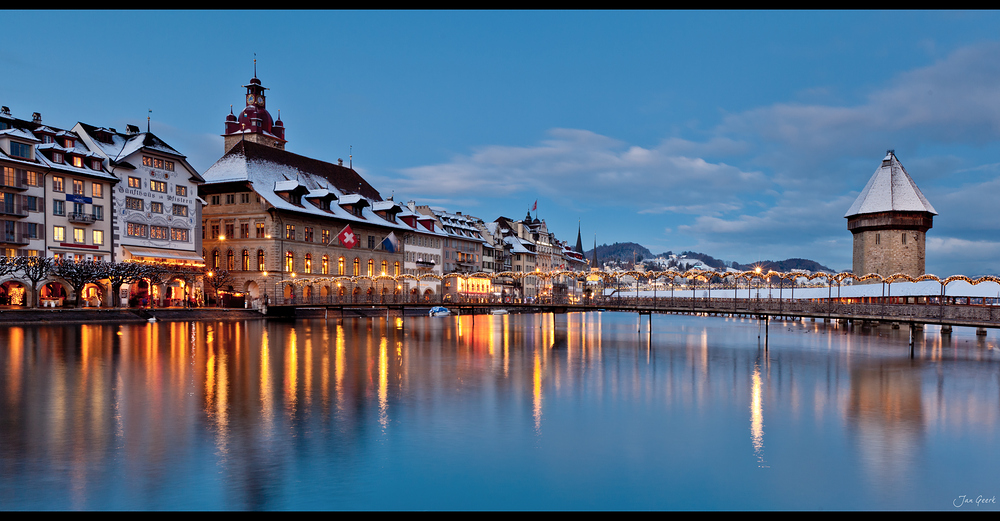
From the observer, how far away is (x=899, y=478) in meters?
17.0

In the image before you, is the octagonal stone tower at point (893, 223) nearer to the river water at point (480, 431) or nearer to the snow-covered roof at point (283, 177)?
the river water at point (480, 431)

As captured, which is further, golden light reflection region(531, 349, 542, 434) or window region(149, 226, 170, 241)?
window region(149, 226, 170, 241)

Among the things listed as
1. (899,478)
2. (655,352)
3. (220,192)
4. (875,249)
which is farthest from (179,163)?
(875,249)

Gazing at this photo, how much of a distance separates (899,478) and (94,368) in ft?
107

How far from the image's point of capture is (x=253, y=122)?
103250 mm

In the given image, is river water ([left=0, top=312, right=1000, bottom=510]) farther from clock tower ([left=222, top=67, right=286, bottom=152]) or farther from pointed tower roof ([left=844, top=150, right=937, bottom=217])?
clock tower ([left=222, top=67, right=286, bottom=152])

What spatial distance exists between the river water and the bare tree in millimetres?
17934

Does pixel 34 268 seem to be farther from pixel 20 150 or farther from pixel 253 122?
pixel 253 122

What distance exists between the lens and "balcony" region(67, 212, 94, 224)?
203 feet

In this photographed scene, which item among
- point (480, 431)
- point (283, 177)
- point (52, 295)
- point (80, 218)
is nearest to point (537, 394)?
point (480, 431)

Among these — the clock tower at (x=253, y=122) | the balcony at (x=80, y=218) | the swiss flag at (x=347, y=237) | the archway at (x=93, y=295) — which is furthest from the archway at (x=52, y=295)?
the clock tower at (x=253, y=122)

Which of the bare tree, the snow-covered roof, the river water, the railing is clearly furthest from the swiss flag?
the river water

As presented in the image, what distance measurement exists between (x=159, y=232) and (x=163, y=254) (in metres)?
2.46
